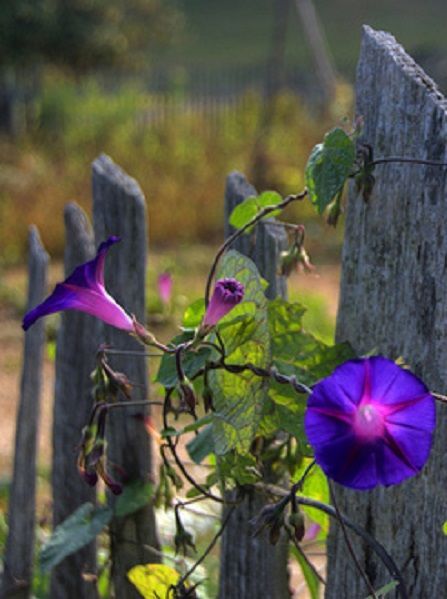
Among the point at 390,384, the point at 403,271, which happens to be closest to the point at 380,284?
the point at 403,271

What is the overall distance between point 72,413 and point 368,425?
1.13 meters

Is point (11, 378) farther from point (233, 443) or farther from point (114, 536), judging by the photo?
point (233, 443)

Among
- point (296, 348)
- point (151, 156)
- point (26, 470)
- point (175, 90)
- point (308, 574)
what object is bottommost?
point (308, 574)

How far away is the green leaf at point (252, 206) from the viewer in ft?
5.18

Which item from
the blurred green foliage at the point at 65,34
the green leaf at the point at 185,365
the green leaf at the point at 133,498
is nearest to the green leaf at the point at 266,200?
the green leaf at the point at 185,365

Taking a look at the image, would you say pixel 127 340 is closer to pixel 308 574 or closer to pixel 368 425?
pixel 308 574

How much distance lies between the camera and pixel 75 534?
6.23ft

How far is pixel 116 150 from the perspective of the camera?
10234 mm

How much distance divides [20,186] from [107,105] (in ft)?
14.4

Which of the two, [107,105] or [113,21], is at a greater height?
[113,21]

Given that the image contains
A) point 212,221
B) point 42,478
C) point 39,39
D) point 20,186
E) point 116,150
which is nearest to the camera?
point 42,478

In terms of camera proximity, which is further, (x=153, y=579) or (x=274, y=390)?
(x=153, y=579)

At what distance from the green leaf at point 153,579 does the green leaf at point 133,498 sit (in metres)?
0.27

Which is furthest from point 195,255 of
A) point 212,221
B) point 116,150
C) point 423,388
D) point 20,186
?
point 423,388
